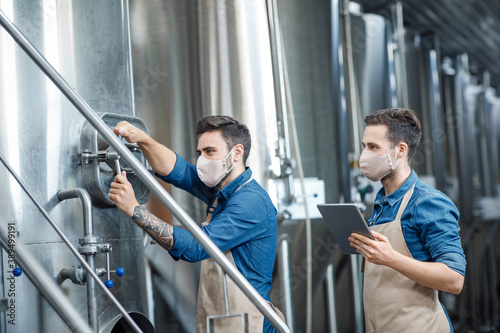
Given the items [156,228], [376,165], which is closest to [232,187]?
[156,228]

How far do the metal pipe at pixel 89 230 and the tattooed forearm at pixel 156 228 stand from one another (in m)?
0.28

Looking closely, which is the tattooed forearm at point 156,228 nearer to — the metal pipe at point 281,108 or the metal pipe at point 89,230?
the metal pipe at point 89,230

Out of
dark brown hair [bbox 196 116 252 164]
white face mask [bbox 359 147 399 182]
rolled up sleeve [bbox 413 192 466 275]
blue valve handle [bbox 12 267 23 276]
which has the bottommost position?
blue valve handle [bbox 12 267 23 276]

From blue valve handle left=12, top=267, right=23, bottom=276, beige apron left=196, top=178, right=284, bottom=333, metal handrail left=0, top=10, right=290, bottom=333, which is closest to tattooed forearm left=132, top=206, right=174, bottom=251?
metal handrail left=0, top=10, right=290, bottom=333

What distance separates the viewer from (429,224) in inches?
61.6

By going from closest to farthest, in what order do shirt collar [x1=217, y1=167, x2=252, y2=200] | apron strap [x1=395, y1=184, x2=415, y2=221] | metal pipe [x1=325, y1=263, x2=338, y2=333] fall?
apron strap [x1=395, y1=184, x2=415, y2=221] → shirt collar [x1=217, y1=167, x2=252, y2=200] → metal pipe [x1=325, y1=263, x2=338, y2=333]

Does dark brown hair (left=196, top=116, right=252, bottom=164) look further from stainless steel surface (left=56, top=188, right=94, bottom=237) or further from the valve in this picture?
the valve

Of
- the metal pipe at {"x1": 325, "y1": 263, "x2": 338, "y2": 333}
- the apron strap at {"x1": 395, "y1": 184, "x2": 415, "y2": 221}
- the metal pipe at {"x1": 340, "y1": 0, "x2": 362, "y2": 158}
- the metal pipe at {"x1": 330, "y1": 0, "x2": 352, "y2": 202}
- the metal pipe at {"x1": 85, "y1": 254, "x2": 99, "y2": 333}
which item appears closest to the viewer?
the apron strap at {"x1": 395, "y1": 184, "x2": 415, "y2": 221}

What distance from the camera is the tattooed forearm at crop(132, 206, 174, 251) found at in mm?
1587

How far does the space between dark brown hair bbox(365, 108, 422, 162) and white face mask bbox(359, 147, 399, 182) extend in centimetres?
6

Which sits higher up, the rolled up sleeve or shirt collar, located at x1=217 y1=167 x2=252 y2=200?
shirt collar, located at x1=217 y1=167 x2=252 y2=200

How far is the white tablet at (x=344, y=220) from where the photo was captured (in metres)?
1.54

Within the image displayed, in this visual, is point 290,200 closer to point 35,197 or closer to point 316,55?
point 316,55

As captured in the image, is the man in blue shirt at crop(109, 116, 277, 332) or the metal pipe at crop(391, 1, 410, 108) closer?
the man in blue shirt at crop(109, 116, 277, 332)
